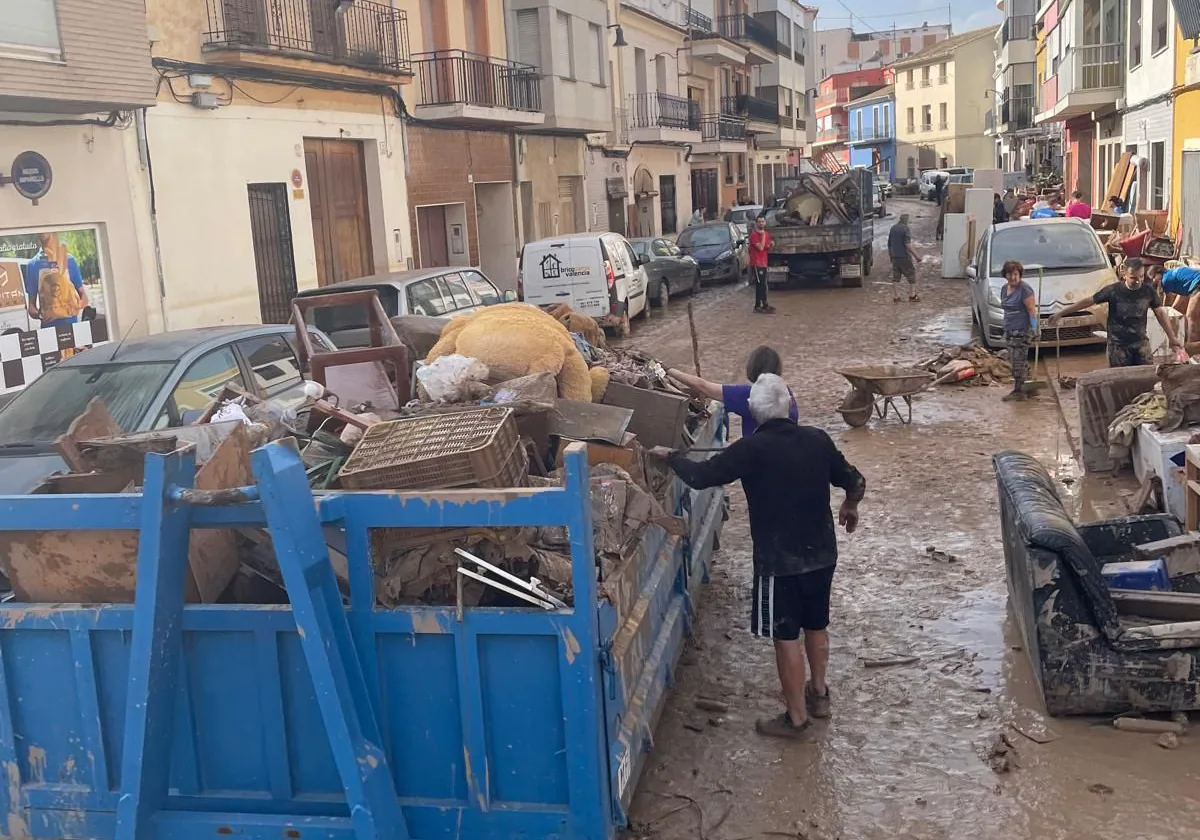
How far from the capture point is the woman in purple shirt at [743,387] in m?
5.46

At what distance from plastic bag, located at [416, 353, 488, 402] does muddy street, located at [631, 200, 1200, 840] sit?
5.75ft

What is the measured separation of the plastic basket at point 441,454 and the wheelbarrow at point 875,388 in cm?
735

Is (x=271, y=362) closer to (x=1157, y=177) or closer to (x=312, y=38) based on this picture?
(x=312, y=38)

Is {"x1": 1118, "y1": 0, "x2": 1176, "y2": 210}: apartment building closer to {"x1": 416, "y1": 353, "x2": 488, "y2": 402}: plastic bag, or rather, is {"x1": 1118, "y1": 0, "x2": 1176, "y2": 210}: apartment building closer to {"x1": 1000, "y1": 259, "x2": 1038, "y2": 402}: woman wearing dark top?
{"x1": 1000, "y1": 259, "x2": 1038, "y2": 402}: woman wearing dark top

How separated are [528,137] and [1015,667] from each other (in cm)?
2338

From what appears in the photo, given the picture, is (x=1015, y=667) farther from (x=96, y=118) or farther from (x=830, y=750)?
(x=96, y=118)

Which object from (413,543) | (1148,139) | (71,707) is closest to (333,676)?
(413,543)

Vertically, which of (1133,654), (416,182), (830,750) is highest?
(416,182)

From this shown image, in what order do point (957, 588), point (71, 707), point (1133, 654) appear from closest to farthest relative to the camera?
point (71, 707) → point (1133, 654) → point (957, 588)

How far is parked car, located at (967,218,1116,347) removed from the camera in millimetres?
13828

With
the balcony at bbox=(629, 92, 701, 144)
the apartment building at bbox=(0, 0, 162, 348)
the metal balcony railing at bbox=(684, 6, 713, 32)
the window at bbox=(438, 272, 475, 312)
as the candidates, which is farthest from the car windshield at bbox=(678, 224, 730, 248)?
the metal balcony railing at bbox=(684, 6, 713, 32)

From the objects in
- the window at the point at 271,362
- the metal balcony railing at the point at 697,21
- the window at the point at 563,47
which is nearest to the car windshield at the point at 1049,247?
the window at the point at 271,362

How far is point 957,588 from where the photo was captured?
6684 millimetres

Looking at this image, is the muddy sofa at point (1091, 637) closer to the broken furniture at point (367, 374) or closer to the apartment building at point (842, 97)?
the broken furniture at point (367, 374)
